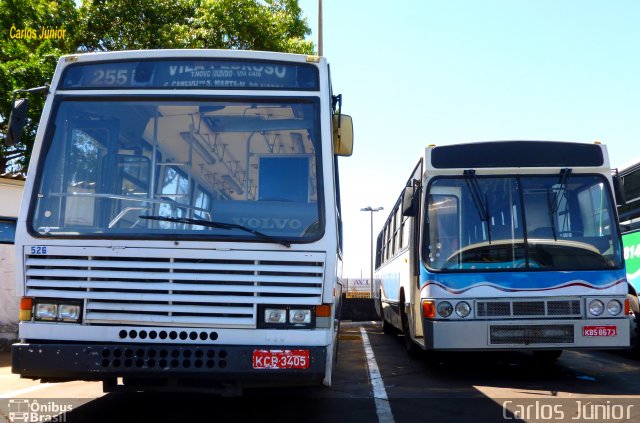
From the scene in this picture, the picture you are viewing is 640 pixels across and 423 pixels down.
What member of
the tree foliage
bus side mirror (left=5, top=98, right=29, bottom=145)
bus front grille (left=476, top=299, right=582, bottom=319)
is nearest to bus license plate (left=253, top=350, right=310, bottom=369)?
bus side mirror (left=5, top=98, right=29, bottom=145)

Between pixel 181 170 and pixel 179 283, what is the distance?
3.19ft

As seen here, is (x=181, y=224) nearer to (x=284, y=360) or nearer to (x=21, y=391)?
(x=284, y=360)

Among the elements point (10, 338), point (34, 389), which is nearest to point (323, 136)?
point (34, 389)

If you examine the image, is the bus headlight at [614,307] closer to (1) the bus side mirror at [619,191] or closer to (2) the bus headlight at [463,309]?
(1) the bus side mirror at [619,191]

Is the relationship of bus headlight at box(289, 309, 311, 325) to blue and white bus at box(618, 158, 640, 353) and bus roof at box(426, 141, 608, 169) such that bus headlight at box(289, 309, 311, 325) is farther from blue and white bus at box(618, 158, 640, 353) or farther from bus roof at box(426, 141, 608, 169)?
blue and white bus at box(618, 158, 640, 353)

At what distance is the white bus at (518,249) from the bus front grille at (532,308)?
0.01m

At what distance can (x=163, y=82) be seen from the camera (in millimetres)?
5895

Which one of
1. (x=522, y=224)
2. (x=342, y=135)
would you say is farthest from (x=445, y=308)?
(x=342, y=135)

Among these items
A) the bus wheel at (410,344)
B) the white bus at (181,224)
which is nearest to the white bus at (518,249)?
the bus wheel at (410,344)

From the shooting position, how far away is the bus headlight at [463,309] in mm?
8414

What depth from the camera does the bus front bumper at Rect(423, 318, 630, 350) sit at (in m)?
8.20

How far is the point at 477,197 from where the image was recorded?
8820 millimetres

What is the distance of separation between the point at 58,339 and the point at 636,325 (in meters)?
9.45

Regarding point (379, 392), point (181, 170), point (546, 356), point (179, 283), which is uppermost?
point (181, 170)
